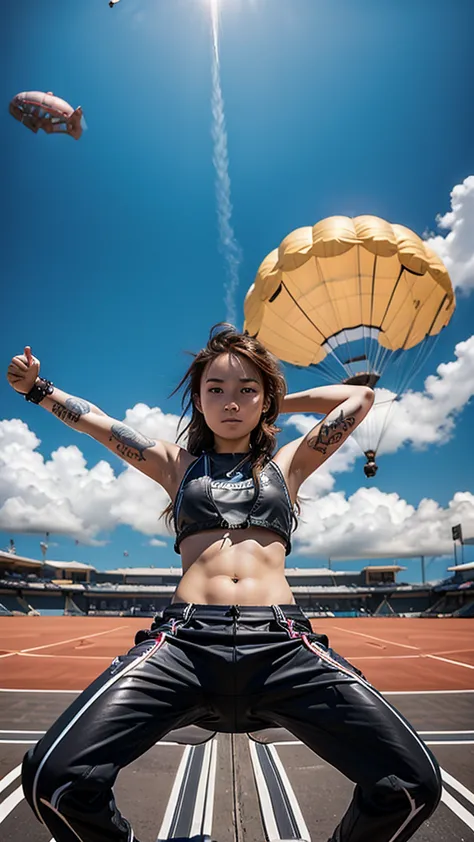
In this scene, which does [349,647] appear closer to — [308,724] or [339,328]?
[339,328]

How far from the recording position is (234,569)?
1.90 meters

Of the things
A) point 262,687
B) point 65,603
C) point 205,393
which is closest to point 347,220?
point 205,393

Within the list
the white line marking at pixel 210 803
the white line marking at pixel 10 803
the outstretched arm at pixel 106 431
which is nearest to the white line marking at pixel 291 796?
the white line marking at pixel 210 803

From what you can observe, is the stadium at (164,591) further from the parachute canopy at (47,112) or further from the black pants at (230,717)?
the black pants at (230,717)

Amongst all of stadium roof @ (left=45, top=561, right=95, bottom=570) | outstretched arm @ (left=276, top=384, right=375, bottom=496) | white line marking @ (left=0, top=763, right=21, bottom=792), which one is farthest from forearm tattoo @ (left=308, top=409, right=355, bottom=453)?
stadium roof @ (left=45, top=561, right=95, bottom=570)

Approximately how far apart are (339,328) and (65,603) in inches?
2211

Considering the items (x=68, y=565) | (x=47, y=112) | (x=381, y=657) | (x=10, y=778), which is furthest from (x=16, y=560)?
(x=10, y=778)

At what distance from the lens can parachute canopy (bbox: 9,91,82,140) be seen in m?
19.8

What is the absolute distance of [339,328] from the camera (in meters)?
13.8

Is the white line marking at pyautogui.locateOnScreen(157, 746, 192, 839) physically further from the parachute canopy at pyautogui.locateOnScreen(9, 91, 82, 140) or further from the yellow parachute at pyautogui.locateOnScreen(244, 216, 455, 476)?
the parachute canopy at pyautogui.locateOnScreen(9, 91, 82, 140)

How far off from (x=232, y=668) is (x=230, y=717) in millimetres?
206

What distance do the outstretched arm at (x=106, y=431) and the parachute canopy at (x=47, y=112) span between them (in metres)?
22.5

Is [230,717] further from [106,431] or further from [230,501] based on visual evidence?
[106,431]

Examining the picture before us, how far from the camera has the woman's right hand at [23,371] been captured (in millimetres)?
2354
